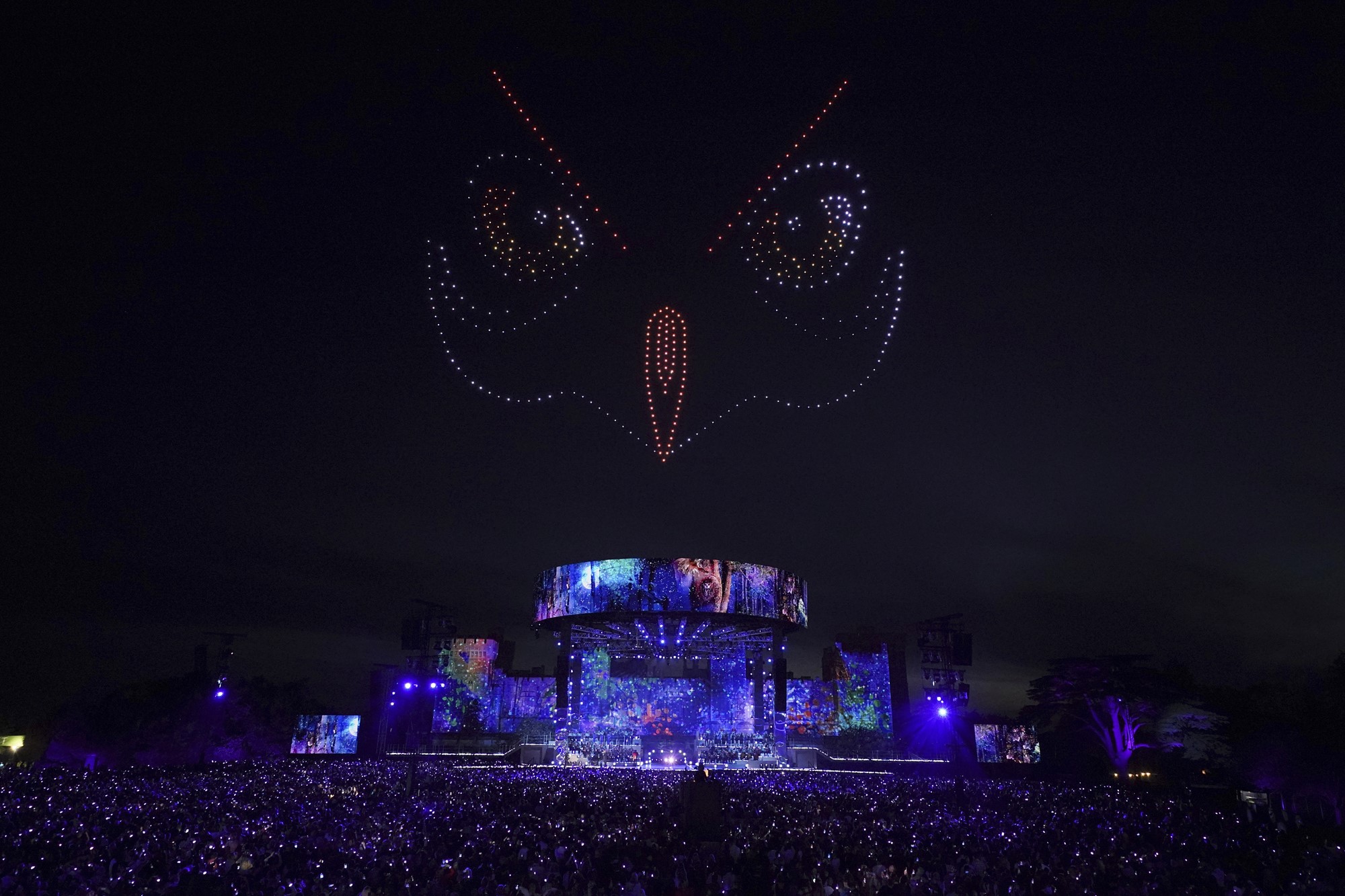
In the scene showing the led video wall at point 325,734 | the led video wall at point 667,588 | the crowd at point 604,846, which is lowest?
the led video wall at point 325,734

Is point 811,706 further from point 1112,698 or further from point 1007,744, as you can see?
point 1112,698

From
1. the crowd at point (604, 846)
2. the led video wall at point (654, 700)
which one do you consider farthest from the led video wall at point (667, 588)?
the crowd at point (604, 846)

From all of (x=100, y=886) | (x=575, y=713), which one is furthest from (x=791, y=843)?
(x=575, y=713)

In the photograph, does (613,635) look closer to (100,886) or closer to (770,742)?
(770,742)

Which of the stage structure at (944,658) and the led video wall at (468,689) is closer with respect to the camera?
the stage structure at (944,658)

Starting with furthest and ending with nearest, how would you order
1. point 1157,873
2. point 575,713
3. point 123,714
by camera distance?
point 575,713 → point 123,714 → point 1157,873

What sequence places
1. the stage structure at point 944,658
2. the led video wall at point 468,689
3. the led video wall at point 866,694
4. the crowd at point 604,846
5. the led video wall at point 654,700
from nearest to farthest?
the crowd at point 604,846 < the stage structure at point 944,658 < the led video wall at point 654,700 < the led video wall at point 866,694 < the led video wall at point 468,689

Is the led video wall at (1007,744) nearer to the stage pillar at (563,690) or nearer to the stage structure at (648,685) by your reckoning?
the stage structure at (648,685)
